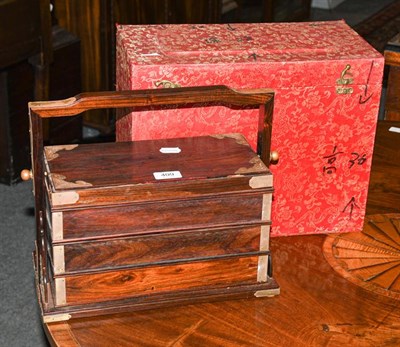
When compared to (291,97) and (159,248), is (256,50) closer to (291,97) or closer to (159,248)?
(291,97)

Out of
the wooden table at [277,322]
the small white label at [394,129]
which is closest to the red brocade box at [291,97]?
the wooden table at [277,322]

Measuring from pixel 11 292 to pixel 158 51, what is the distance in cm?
184

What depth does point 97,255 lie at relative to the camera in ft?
4.91

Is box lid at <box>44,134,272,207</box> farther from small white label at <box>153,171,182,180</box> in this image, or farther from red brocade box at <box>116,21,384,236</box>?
red brocade box at <box>116,21,384,236</box>

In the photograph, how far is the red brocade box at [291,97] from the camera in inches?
65.4

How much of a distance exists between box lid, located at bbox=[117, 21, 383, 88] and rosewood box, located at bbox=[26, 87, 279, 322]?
4.5 inches

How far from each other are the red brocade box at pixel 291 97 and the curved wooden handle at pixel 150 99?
80 mm

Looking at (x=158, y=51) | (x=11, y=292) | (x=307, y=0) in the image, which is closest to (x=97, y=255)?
(x=158, y=51)

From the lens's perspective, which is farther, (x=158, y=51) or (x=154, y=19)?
(x=154, y=19)

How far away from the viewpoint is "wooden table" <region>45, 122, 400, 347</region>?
1.50m

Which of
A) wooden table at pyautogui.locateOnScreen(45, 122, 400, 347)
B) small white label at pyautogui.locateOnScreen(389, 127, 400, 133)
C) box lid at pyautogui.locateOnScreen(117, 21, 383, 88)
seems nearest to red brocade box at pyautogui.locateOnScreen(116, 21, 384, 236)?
box lid at pyautogui.locateOnScreen(117, 21, 383, 88)

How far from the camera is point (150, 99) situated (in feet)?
5.00

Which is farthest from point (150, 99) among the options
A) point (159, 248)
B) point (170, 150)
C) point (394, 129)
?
point (394, 129)

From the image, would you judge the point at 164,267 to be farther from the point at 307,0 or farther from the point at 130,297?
the point at 307,0
